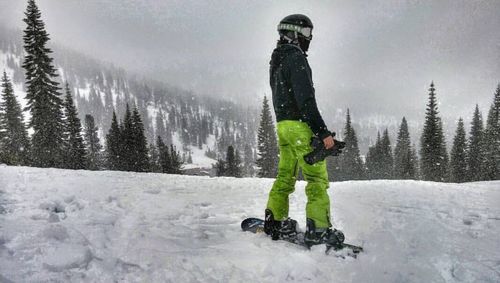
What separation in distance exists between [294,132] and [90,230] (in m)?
2.75

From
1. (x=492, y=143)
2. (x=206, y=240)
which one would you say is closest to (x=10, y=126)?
(x=206, y=240)

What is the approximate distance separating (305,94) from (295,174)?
1233mm

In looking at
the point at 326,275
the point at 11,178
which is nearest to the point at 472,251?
the point at 326,275

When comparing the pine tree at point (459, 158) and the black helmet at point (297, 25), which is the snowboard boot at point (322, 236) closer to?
the black helmet at point (297, 25)

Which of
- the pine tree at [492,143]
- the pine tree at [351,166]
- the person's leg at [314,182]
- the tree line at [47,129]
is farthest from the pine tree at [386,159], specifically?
the person's leg at [314,182]

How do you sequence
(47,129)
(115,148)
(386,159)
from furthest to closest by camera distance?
(386,159) < (115,148) < (47,129)

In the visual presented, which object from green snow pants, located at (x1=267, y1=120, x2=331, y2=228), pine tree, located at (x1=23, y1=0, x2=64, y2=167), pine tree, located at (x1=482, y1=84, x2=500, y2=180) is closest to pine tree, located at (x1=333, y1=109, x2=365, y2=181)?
pine tree, located at (x1=482, y1=84, x2=500, y2=180)

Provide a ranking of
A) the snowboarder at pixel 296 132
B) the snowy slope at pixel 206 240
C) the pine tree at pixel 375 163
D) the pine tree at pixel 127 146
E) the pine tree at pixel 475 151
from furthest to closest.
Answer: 1. the pine tree at pixel 375 163
2. the pine tree at pixel 475 151
3. the pine tree at pixel 127 146
4. the snowboarder at pixel 296 132
5. the snowy slope at pixel 206 240

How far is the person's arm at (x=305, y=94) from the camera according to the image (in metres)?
4.34

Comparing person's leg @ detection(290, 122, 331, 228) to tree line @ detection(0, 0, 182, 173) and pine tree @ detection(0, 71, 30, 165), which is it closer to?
tree line @ detection(0, 0, 182, 173)

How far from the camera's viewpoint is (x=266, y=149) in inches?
2154

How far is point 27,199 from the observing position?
537 cm

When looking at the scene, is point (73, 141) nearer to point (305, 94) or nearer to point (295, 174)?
point (295, 174)

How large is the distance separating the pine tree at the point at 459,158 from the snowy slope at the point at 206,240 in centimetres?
5841
